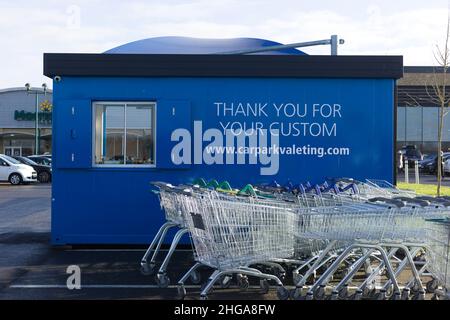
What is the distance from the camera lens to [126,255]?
33.8ft

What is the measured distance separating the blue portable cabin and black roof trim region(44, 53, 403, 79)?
0.02m

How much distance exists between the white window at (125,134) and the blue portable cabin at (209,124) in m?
0.10

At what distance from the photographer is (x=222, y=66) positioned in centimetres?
1077

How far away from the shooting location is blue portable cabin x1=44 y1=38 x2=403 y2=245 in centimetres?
1075

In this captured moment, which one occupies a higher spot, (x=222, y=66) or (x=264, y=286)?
(x=222, y=66)

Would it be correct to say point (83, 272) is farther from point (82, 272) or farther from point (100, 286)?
point (100, 286)

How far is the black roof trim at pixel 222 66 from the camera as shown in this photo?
10.7m

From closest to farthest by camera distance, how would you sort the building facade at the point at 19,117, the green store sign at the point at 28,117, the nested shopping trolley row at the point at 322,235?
the nested shopping trolley row at the point at 322,235
the green store sign at the point at 28,117
the building facade at the point at 19,117

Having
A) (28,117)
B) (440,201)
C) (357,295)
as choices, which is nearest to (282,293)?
(357,295)

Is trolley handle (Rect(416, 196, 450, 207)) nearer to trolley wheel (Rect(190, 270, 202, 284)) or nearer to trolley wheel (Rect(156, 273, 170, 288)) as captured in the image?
trolley wheel (Rect(190, 270, 202, 284))

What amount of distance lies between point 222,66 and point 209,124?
3.13ft

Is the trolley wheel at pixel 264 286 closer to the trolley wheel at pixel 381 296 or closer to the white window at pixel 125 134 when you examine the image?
the trolley wheel at pixel 381 296

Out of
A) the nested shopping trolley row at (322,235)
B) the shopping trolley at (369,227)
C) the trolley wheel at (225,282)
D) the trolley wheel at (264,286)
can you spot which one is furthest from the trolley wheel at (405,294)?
the trolley wheel at (225,282)
